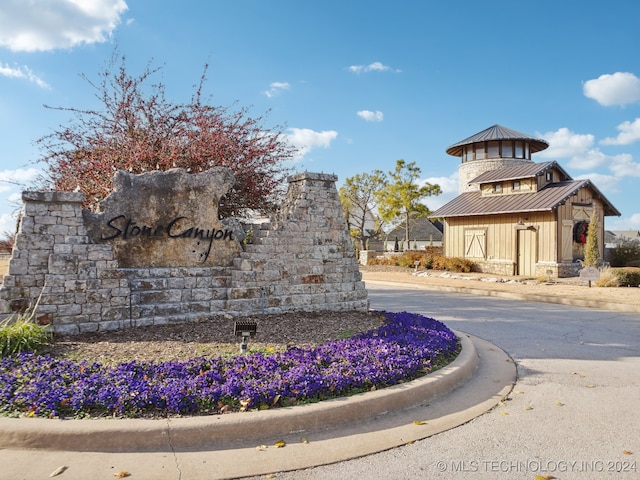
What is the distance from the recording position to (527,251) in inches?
914

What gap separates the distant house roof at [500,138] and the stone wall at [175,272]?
26.0 m

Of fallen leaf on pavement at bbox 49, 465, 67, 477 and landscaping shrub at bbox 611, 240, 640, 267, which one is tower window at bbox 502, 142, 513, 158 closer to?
landscaping shrub at bbox 611, 240, 640, 267

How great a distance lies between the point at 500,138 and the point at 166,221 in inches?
1140

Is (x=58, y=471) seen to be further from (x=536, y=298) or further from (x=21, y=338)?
(x=536, y=298)

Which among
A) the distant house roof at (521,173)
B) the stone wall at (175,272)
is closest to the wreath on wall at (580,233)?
the distant house roof at (521,173)

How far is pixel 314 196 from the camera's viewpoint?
9523mm

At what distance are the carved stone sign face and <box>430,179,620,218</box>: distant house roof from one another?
17.9 meters

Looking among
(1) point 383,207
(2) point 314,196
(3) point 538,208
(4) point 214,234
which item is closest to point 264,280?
(4) point 214,234

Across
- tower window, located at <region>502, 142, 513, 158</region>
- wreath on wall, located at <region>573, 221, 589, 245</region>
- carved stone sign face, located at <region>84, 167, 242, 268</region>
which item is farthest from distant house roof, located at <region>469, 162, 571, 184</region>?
carved stone sign face, located at <region>84, 167, 242, 268</region>

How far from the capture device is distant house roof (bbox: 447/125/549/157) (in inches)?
1267

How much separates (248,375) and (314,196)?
17.0ft

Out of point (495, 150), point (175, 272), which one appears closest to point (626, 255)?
point (495, 150)

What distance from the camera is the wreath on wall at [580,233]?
23125 mm

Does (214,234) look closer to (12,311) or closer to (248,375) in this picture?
(12,311)
